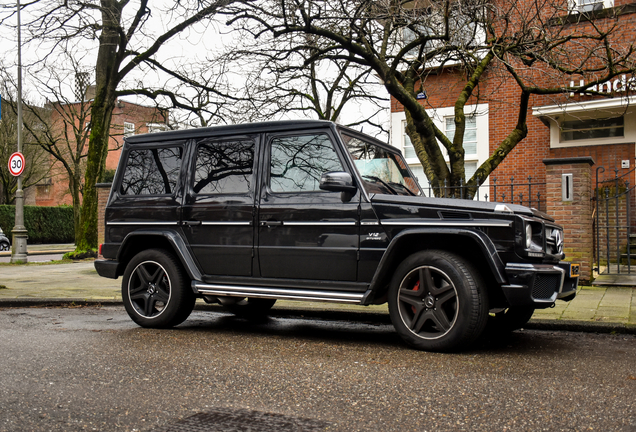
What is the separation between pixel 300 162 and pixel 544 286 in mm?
2489

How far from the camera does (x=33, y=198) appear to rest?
5047 cm

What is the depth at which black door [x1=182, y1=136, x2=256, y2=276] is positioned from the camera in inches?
236

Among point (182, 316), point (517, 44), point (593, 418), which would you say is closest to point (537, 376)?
point (593, 418)

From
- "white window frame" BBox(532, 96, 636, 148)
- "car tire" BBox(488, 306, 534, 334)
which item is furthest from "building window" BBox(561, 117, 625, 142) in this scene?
"car tire" BBox(488, 306, 534, 334)

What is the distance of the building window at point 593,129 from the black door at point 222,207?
1397 centimetres

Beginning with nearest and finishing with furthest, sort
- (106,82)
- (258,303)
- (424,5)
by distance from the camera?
(258,303) < (424,5) < (106,82)

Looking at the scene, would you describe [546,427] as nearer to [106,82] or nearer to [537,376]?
[537,376]

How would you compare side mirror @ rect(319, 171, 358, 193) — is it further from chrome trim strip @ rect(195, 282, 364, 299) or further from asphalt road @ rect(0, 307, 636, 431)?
asphalt road @ rect(0, 307, 636, 431)

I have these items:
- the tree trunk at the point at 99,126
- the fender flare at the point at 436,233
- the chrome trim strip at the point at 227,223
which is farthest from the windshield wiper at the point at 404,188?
the tree trunk at the point at 99,126

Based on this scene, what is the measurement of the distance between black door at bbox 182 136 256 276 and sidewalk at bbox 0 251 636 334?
1.81m

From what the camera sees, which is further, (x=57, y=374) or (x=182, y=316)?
(x=182, y=316)

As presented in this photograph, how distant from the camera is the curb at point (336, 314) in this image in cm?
599

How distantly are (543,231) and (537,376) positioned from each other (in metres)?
1.36

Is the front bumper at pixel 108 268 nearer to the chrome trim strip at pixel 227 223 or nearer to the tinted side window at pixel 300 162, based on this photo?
the chrome trim strip at pixel 227 223
